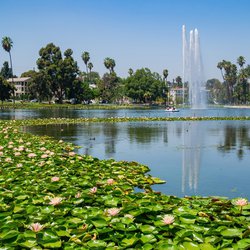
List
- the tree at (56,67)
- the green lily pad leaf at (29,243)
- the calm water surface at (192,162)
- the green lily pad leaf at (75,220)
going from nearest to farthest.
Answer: the green lily pad leaf at (29,243) → the green lily pad leaf at (75,220) → the calm water surface at (192,162) → the tree at (56,67)

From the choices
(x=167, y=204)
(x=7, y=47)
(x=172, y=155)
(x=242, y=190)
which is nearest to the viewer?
(x=167, y=204)

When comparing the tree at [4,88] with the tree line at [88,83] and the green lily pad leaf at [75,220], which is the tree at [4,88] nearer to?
the tree line at [88,83]

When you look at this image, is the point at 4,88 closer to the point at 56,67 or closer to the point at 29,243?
the point at 56,67

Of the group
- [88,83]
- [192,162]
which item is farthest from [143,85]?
[192,162]

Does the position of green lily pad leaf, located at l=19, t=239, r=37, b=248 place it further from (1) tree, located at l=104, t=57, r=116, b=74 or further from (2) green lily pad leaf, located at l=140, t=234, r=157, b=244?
(1) tree, located at l=104, t=57, r=116, b=74

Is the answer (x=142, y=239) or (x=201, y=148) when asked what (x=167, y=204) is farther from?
(x=201, y=148)

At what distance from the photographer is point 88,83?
405 ft

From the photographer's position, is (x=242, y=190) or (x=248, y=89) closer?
(x=242, y=190)

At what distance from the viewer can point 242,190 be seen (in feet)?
28.6

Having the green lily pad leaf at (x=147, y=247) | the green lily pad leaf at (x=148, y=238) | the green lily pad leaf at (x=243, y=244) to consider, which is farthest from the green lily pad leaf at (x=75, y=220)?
the green lily pad leaf at (x=243, y=244)

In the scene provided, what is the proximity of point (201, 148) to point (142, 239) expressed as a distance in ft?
41.7

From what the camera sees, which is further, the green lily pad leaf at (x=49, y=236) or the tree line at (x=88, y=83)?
the tree line at (x=88, y=83)

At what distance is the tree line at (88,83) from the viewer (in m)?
92.1

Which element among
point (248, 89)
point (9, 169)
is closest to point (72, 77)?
point (248, 89)
